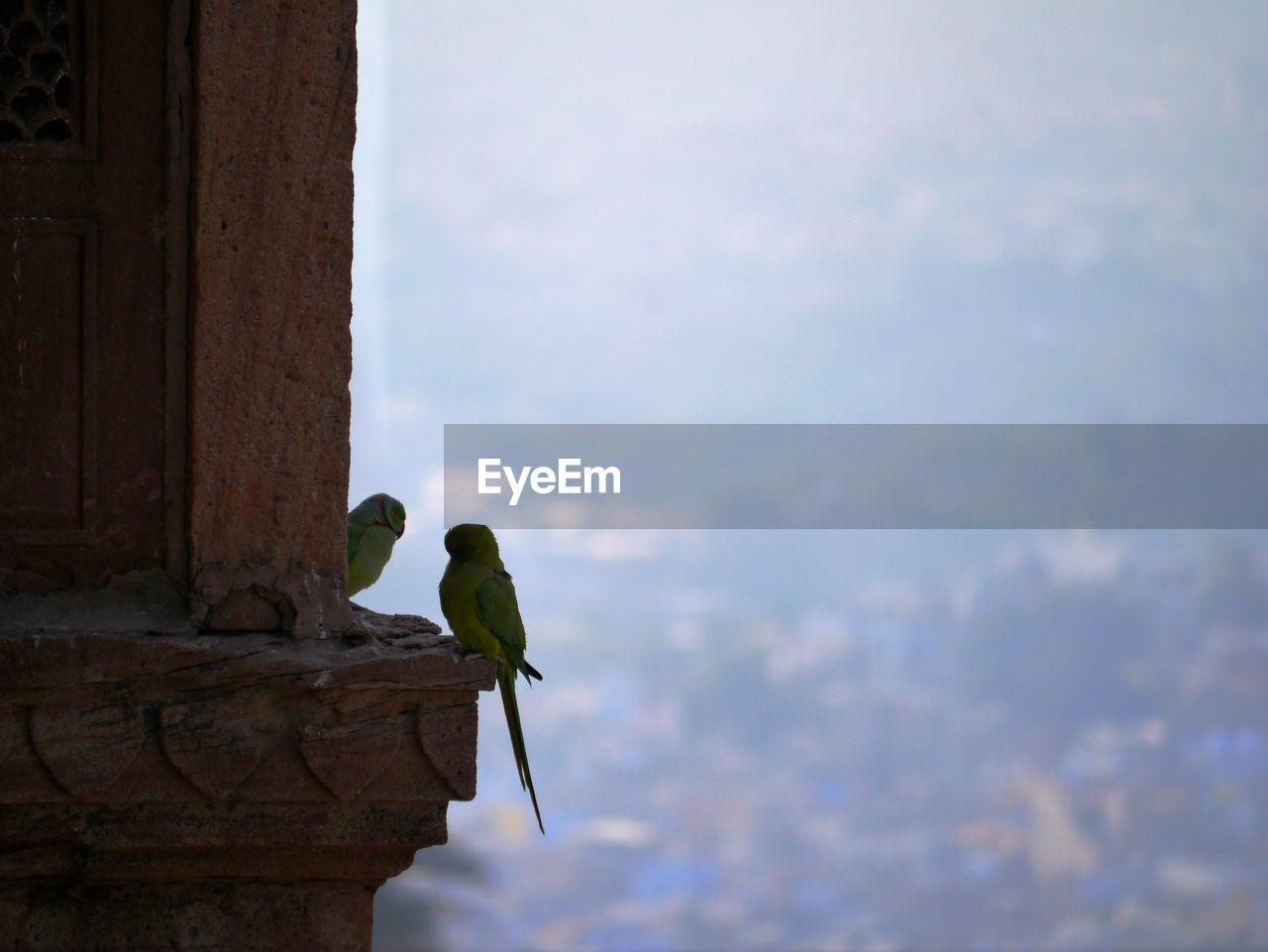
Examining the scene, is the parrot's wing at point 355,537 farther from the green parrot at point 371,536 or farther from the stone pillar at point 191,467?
the stone pillar at point 191,467

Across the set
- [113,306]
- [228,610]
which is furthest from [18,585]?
[113,306]

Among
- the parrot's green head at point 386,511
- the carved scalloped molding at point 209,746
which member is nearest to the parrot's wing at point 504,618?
the parrot's green head at point 386,511

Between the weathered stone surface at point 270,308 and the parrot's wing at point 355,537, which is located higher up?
the weathered stone surface at point 270,308

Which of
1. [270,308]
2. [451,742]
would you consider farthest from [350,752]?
[270,308]

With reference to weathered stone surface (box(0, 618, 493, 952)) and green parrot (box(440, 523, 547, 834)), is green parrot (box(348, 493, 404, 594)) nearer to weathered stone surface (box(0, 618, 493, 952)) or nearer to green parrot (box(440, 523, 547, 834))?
green parrot (box(440, 523, 547, 834))

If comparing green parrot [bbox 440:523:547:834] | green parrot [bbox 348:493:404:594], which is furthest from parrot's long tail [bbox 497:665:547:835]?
green parrot [bbox 348:493:404:594]

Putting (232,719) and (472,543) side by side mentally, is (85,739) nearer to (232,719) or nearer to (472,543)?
(232,719)

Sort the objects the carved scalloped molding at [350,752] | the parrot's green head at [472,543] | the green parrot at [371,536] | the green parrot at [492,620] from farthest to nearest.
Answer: the green parrot at [371,536] → the parrot's green head at [472,543] → the green parrot at [492,620] → the carved scalloped molding at [350,752]
